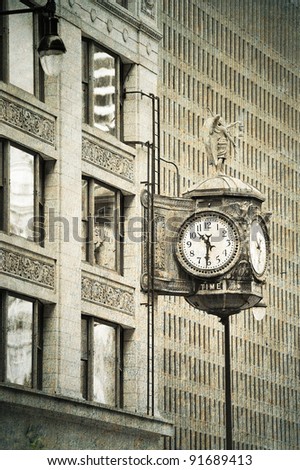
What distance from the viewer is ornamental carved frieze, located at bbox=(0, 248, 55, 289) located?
161 ft

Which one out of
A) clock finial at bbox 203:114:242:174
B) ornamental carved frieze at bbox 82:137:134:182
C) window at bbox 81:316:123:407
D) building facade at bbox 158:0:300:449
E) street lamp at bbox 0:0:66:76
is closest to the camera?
street lamp at bbox 0:0:66:76

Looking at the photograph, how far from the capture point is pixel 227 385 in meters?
60.6

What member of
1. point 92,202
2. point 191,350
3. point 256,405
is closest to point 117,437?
point 92,202

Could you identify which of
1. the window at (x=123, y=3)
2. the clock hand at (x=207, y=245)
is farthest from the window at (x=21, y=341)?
the window at (x=123, y=3)

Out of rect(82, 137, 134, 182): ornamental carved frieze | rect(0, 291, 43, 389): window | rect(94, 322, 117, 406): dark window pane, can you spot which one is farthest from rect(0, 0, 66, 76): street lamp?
rect(94, 322, 117, 406): dark window pane

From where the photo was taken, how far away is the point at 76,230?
53.0 meters

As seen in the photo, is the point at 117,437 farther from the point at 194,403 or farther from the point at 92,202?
the point at 194,403

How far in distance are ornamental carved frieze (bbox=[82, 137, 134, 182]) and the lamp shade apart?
9603mm

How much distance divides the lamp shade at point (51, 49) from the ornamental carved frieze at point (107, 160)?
9.60 m

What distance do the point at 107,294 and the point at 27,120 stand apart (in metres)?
6.42

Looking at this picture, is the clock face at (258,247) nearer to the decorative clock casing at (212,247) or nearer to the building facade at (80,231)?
the decorative clock casing at (212,247)

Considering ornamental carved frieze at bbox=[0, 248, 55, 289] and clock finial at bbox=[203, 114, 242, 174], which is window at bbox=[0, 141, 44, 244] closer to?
ornamental carved frieze at bbox=[0, 248, 55, 289]

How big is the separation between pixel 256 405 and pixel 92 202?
10074cm

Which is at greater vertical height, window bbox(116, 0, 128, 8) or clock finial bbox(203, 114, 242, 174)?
window bbox(116, 0, 128, 8)
